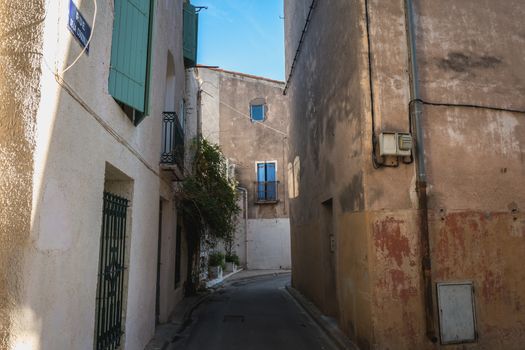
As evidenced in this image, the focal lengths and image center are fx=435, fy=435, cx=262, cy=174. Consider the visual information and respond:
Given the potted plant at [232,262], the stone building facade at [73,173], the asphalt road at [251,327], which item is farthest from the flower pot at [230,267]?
the stone building facade at [73,173]

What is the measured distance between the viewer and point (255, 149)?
26.1 metres

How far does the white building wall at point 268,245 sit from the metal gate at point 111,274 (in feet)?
66.0

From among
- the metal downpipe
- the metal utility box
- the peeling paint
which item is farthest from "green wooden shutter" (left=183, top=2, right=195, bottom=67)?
the metal utility box

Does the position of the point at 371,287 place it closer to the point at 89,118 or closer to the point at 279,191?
the point at 89,118

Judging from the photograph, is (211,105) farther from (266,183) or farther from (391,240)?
(391,240)

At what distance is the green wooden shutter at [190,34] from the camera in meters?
12.3

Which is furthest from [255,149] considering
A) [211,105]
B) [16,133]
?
[16,133]

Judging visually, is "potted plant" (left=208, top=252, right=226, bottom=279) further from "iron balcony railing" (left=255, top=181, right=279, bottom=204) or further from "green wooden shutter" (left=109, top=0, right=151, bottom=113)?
"green wooden shutter" (left=109, top=0, right=151, bottom=113)

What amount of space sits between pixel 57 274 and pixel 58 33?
186 centimetres

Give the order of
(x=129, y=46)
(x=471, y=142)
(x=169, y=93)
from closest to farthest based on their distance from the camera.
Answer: (x=129, y=46)
(x=471, y=142)
(x=169, y=93)

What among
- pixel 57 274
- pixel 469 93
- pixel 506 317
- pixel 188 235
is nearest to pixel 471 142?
pixel 469 93

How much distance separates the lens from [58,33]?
3342 mm

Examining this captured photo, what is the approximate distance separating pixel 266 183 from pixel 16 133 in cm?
2305

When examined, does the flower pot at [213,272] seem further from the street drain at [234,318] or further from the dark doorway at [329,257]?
the dark doorway at [329,257]
